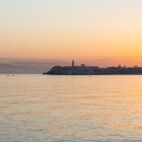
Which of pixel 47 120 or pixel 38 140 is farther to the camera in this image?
pixel 47 120

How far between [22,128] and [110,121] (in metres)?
7.71

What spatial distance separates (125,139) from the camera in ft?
83.9

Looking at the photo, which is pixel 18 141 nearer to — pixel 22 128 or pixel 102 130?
pixel 22 128

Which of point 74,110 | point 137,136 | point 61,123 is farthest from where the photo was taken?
point 74,110

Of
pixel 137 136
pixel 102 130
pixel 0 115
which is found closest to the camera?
pixel 137 136

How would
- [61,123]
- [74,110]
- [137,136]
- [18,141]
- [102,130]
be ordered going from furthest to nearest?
[74,110] → [61,123] → [102,130] → [137,136] → [18,141]

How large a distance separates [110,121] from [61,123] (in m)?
A: 4.07

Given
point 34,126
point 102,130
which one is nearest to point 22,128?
point 34,126

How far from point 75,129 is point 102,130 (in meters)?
1.83

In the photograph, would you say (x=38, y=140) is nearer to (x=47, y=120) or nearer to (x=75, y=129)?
(x=75, y=129)

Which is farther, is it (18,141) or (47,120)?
(47,120)

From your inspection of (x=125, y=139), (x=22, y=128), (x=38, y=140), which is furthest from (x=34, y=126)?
(x=125, y=139)

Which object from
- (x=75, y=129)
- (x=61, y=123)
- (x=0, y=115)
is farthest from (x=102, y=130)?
(x=0, y=115)

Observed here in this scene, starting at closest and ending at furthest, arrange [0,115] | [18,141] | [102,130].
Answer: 1. [18,141]
2. [102,130]
3. [0,115]
